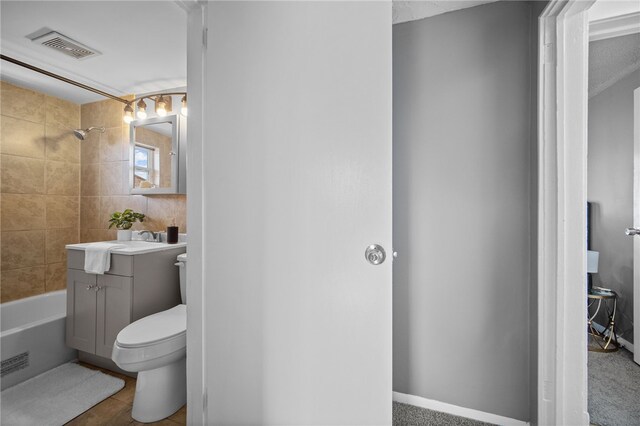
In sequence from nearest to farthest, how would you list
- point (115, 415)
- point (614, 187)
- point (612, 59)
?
point (115, 415) → point (612, 59) → point (614, 187)

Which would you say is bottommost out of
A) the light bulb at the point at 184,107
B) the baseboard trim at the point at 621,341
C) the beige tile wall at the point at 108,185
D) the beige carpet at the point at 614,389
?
the beige carpet at the point at 614,389

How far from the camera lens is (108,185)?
2742 millimetres

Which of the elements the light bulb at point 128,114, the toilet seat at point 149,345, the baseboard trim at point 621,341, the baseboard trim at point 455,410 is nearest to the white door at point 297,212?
the toilet seat at point 149,345

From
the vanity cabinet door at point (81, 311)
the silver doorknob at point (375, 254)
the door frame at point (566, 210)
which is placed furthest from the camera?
the vanity cabinet door at point (81, 311)

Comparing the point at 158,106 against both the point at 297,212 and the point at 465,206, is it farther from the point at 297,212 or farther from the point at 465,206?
the point at 465,206

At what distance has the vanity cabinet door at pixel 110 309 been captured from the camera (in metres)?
1.90

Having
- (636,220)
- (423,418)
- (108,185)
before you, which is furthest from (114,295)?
(636,220)

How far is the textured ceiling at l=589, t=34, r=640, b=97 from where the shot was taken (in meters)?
1.93

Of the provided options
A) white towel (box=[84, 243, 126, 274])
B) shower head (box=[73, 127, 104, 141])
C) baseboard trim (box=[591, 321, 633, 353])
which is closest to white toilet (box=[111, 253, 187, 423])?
white towel (box=[84, 243, 126, 274])

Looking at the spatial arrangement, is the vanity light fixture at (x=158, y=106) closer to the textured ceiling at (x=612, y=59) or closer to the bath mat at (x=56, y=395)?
the bath mat at (x=56, y=395)

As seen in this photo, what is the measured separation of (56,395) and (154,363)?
0.82 meters

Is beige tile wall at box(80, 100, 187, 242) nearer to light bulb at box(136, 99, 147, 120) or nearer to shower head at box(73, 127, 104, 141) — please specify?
shower head at box(73, 127, 104, 141)

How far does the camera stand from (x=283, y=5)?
45.2 inches

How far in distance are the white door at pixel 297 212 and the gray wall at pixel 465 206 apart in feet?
2.01
